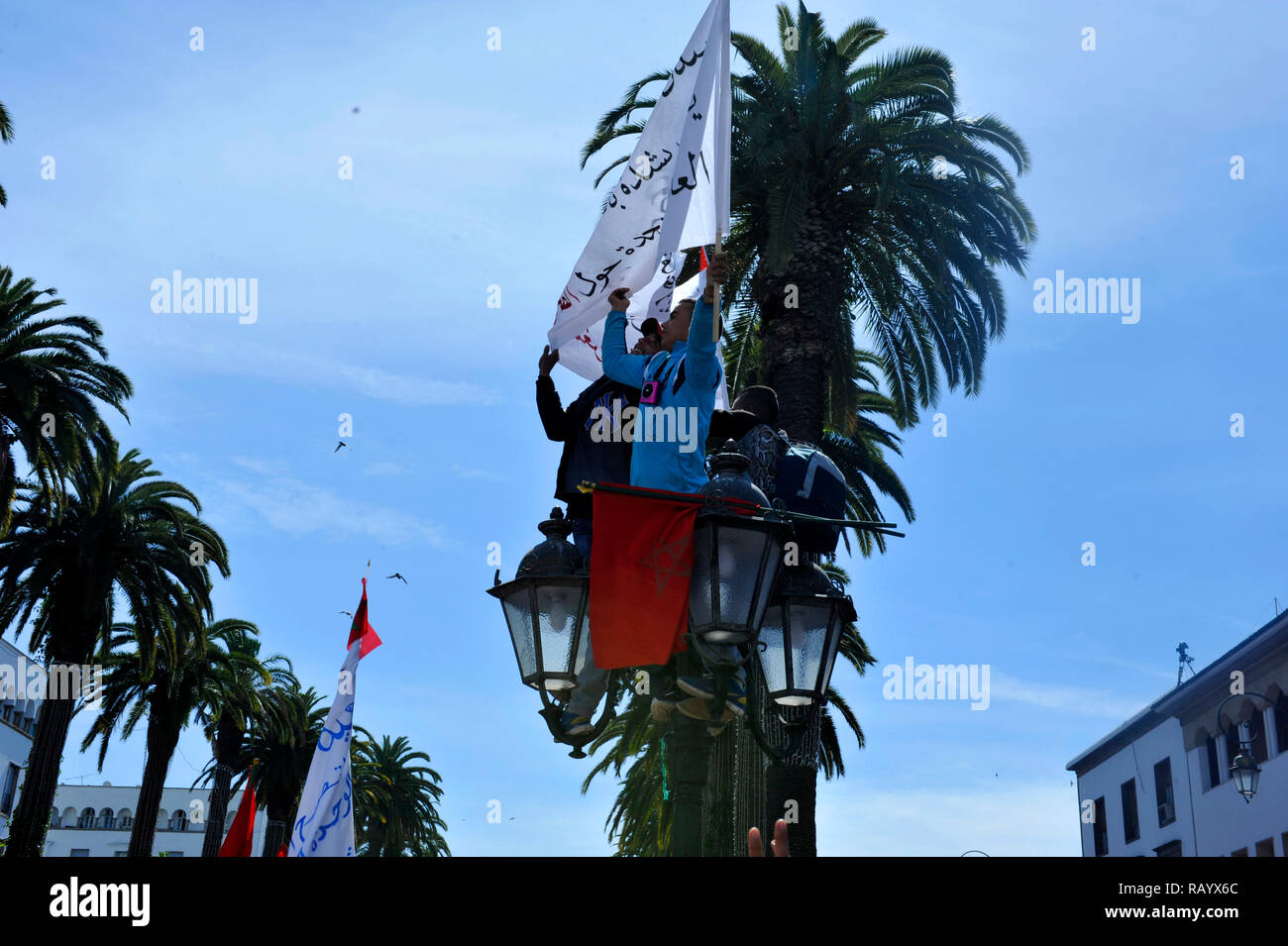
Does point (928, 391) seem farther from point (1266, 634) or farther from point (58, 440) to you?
point (1266, 634)

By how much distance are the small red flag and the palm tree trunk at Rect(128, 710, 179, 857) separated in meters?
24.9

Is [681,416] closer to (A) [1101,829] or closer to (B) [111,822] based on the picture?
(A) [1101,829]

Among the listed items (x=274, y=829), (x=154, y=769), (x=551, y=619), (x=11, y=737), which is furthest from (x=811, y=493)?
(x=11, y=737)

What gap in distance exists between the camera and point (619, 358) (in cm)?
Answer: 693

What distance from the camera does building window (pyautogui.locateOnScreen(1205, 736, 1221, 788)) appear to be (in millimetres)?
40719

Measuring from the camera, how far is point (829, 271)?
59.0 ft

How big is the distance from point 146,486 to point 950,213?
18.2m

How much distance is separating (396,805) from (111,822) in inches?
2167

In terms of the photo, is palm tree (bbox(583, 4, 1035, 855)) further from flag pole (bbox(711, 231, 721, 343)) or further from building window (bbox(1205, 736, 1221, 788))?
building window (bbox(1205, 736, 1221, 788))

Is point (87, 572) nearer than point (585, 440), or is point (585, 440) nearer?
point (585, 440)

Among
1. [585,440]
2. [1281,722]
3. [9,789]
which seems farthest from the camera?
[9,789]

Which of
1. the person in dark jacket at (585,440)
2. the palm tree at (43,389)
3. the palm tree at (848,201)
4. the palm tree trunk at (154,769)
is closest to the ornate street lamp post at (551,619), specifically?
the person in dark jacket at (585,440)

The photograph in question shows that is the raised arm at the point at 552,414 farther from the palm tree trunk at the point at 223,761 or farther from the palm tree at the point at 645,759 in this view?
the palm tree trunk at the point at 223,761

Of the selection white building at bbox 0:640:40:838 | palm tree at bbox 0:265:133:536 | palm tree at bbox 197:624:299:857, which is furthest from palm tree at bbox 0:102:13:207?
white building at bbox 0:640:40:838
